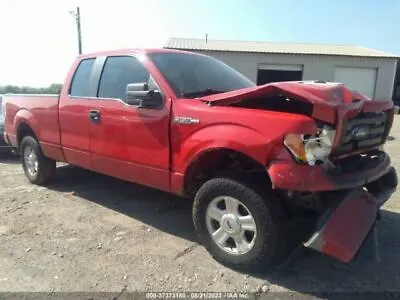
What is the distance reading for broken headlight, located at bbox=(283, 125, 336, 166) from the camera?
308cm

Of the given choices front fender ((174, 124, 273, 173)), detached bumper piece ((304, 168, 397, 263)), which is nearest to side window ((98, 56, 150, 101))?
front fender ((174, 124, 273, 173))

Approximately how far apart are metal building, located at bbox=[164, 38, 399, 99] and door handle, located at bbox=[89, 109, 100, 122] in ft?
75.1

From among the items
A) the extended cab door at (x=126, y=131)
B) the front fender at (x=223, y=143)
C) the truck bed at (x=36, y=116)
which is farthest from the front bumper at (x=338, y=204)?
the truck bed at (x=36, y=116)

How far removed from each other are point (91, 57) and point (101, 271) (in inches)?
114

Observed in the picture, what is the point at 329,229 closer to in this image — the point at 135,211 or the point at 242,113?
the point at 242,113

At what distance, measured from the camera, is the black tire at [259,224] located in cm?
327

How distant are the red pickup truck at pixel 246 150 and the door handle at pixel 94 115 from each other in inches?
0.5

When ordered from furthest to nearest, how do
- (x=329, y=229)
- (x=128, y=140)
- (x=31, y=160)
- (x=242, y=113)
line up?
(x=31, y=160) → (x=128, y=140) → (x=242, y=113) → (x=329, y=229)

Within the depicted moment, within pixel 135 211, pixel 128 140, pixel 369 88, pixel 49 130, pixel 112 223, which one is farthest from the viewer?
pixel 369 88

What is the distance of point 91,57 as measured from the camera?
532 centimetres

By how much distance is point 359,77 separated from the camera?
28.0 metres

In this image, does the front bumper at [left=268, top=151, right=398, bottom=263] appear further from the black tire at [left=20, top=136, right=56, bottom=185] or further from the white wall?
the white wall

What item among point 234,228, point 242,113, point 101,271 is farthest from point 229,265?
point 242,113

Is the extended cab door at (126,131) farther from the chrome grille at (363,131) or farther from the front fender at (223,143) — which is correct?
the chrome grille at (363,131)
